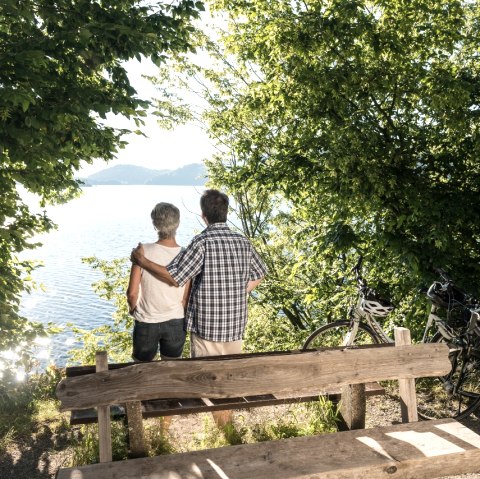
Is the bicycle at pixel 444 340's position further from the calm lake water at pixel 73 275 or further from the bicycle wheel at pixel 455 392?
the calm lake water at pixel 73 275

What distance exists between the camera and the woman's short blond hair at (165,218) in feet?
14.7

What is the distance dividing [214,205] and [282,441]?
1925 mm

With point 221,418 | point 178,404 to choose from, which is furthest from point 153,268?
point 221,418

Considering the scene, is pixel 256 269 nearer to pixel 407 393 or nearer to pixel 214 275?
pixel 214 275

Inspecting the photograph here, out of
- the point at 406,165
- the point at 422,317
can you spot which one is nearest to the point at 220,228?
the point at 406,165

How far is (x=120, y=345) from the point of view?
→ 54.3 feet

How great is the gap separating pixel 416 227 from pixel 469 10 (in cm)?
500

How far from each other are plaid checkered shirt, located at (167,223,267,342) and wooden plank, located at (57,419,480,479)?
4.35 feet

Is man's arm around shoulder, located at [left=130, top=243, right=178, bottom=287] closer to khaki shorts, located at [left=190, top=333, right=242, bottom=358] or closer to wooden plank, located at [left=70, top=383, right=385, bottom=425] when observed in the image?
khaki shorts, located at [left=190, top=333, right=242, bottom=358]

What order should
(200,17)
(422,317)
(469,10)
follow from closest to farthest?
(200,17)
(422,317)
(469,10)

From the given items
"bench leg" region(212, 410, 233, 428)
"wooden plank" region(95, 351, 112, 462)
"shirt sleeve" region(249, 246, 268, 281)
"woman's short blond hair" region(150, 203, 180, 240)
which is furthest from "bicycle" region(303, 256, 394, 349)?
"wooden plank" region(95, 351, 112, 462)

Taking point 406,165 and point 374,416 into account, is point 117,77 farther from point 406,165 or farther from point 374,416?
point 374,416

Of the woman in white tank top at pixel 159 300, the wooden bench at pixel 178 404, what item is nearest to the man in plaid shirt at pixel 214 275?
the woman in white tank top at pixel 159 300

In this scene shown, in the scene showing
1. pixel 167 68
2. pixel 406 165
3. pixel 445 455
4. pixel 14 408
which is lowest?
pixel 14 408
